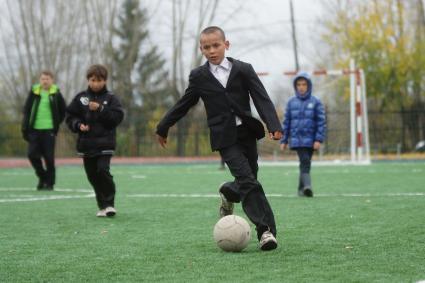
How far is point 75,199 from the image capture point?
10.8 metres

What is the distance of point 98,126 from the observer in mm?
8367

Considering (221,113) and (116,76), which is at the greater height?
(116,76)

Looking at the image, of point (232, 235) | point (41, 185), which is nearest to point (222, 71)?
point (232, 235)

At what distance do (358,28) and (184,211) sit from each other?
24040 mm

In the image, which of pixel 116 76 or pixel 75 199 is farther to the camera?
pixel 116 76

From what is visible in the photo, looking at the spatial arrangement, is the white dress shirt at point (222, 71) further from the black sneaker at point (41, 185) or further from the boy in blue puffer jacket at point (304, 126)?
the black sneaker at point (41, 185)

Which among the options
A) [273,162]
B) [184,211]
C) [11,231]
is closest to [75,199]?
[184,211]

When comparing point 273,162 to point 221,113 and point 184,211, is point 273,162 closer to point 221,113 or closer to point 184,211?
point 184,211

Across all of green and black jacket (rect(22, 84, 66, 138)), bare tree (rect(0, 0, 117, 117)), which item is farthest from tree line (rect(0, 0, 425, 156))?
green and black jacket (rect(22, 84, 66, 138))

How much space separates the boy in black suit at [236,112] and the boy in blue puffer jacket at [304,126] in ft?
15.3

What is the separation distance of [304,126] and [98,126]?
11.1 ft

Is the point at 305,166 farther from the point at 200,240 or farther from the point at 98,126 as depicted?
the point at 200,240

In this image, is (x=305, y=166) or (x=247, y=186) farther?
(x=305, y=166)

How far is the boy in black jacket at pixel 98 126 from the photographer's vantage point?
8289 millimetres
